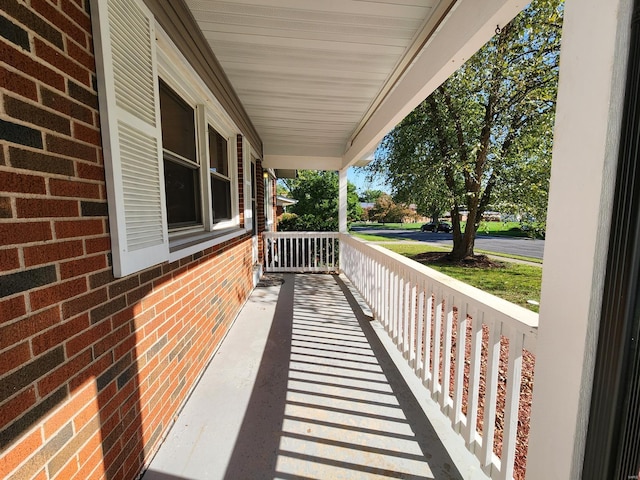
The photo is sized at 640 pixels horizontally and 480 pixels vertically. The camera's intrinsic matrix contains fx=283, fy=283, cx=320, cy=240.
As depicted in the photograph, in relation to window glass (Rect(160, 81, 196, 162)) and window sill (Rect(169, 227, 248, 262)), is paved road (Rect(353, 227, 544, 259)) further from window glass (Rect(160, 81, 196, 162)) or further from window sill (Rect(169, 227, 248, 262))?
window glass (Rect(160, 81, 196, 162))

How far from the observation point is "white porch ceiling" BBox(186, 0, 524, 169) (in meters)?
1.80

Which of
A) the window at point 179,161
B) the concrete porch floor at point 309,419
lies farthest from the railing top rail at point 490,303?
the window at point 179,161

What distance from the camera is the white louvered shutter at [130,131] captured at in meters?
1.17

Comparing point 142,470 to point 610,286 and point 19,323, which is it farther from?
point 610,286

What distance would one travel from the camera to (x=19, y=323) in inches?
33.0

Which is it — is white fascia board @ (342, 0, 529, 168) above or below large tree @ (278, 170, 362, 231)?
above

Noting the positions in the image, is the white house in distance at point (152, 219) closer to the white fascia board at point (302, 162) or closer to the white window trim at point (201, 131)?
the white window trim at point (201, 131)

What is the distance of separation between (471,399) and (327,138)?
4429 mm

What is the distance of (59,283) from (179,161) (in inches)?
59.1

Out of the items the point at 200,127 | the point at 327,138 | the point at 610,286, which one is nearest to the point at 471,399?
the point at 610,286

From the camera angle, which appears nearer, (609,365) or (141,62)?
(609,365)

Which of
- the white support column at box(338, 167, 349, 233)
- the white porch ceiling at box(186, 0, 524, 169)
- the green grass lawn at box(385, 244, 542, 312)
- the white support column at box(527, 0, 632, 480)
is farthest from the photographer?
the white support column at box(338, 167, 349, 233)

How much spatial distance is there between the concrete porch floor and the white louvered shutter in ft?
3.82

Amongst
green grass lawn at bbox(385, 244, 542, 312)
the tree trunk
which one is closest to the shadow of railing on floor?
green grass lawn at bbox(385, 244, 542, 312)
